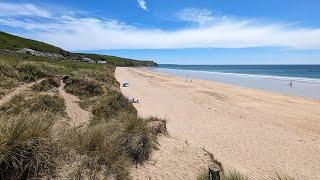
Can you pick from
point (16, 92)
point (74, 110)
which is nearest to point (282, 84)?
point (74, 110)

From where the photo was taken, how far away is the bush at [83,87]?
48.6ft

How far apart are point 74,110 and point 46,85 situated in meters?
2.77

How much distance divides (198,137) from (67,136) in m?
7.48

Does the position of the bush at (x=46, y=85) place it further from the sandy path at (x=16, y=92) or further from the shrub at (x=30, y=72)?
the shrub at (x=30, y=72)

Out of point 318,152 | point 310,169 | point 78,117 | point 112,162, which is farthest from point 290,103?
point 112,162

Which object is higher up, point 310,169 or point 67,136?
point 67,136

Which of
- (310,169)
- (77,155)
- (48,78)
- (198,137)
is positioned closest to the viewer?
(77,155)

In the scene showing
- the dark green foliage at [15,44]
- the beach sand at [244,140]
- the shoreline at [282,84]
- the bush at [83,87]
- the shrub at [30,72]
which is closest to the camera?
the beach sand at [244,140]

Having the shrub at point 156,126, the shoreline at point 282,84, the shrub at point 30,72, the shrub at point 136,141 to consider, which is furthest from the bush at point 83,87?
the shoreline at point 282,84

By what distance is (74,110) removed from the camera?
12477mm

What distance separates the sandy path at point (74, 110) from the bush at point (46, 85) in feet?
1.99

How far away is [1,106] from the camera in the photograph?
1067 centimetres

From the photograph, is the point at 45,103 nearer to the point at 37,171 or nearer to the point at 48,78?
the point at 48,78

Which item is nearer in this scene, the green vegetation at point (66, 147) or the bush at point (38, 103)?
the green vegetation at point (66, 147)
